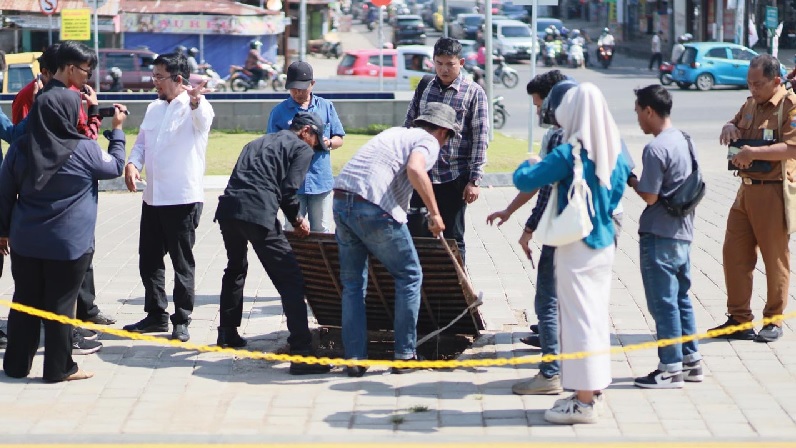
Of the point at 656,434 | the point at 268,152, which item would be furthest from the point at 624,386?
the point at 268,152

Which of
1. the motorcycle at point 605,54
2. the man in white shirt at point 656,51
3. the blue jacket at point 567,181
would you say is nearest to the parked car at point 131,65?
the motorcycle at point 605,54

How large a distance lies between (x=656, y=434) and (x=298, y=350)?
2318mm

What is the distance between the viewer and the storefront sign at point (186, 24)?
1592 inches

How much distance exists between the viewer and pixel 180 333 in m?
7.84

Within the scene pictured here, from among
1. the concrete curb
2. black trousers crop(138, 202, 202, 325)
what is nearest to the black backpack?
black trousers crop(138, 202, 202, 325)

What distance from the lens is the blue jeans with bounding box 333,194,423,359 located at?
6.77 m

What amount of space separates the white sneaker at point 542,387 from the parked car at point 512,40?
43.2 m

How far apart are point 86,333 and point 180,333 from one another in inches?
23.6

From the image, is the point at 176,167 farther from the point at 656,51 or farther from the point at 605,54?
the point at 605,54

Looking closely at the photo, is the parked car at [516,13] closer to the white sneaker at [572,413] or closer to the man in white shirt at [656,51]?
the man in white shirt at [656,51]

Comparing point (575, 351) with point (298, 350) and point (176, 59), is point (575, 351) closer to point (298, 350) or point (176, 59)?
point (298, 350)

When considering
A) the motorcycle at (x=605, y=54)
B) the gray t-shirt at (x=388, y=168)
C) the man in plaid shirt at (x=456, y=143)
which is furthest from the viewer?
the motorcycle at (x=605, y=54)

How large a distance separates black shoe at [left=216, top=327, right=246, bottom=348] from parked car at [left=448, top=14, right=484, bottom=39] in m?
49.9

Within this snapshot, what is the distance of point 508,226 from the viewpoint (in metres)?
12.5
